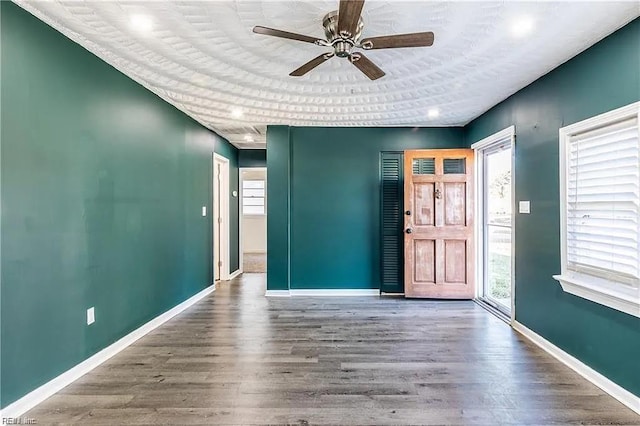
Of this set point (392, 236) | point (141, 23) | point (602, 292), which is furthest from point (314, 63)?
point (392, 236)

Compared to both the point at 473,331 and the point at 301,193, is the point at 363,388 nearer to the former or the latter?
the point at 473,331

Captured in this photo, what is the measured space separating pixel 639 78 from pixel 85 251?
4.05 metres

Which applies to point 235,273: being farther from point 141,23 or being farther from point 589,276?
point 589,276

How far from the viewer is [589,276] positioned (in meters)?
2.62

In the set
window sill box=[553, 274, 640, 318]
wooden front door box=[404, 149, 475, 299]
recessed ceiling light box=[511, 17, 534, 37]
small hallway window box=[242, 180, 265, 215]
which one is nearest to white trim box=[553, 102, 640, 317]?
window sill box=[553, 274, 640, 318]

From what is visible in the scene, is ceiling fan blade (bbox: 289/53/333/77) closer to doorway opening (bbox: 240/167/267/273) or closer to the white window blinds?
the white window blinds

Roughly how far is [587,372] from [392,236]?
281cm

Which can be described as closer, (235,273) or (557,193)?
(557,193)

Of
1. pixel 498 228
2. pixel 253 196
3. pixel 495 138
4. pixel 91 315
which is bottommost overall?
pixel 91 315

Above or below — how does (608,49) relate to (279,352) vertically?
above

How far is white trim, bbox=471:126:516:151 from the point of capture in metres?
3.73

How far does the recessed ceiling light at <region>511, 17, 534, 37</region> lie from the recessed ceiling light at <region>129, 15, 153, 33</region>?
7.90 feet

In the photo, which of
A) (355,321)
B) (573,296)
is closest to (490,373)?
(573,296)

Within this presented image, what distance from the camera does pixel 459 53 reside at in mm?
2756
